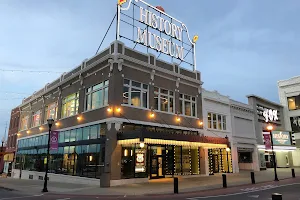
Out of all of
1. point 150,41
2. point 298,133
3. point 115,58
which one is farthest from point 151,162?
point 298,133

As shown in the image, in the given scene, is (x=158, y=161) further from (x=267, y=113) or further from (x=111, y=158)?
(x=267, y=113)

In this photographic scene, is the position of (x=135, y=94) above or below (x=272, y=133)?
above

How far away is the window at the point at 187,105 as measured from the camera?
91.4 ft

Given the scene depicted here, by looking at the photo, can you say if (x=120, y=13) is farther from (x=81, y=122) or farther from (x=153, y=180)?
(x=153, y=180)

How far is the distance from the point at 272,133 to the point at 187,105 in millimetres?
19148

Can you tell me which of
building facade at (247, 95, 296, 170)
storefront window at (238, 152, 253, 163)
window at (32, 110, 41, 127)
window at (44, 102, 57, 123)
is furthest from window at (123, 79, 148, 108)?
building facade at (247, 95, 296, 170)

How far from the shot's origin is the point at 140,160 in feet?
73.7

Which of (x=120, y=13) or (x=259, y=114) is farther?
(x=259, y=114)

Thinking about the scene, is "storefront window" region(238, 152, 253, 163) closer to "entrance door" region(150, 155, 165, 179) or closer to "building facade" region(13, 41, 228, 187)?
"building facade" region(13, 41, 228, 187)

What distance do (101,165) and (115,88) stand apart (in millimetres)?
6515

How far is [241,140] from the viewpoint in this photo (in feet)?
113

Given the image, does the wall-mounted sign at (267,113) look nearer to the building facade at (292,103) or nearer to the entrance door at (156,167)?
the building facade at (292,103)

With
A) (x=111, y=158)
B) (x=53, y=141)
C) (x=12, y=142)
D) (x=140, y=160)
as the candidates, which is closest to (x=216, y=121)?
(x=140, y=160)

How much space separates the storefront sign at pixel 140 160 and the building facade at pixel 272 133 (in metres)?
21.4
